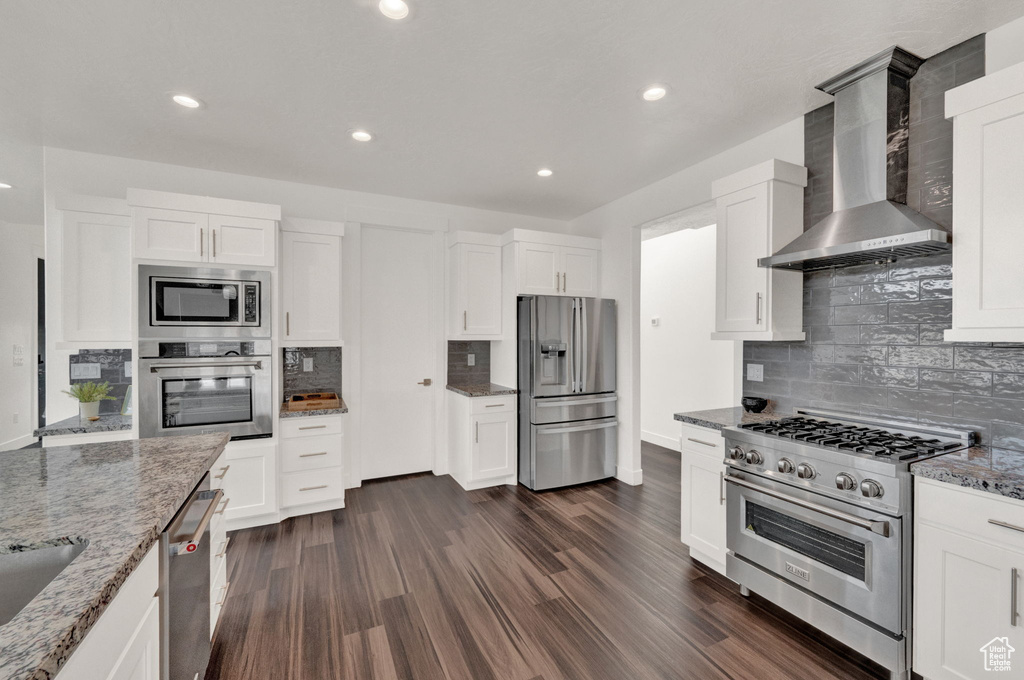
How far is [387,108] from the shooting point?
2553 mm

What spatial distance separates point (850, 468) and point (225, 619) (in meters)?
2.96

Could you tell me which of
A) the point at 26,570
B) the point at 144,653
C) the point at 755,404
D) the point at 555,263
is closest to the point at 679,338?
the point at 555,263

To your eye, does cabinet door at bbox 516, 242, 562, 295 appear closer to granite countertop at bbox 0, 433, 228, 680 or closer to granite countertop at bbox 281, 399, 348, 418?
granite countertop at bbox 281, 399, 348, 418

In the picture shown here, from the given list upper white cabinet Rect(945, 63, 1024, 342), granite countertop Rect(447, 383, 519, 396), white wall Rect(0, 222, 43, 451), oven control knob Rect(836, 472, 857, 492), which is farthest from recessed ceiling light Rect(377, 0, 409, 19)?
white wall Rect(0, 222, 43, 451)

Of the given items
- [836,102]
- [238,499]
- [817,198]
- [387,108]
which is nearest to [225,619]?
[238,499]

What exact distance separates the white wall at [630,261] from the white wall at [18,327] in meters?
6.33

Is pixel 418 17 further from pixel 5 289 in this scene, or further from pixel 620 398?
pixel 5 289

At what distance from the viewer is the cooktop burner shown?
1873 millimetres

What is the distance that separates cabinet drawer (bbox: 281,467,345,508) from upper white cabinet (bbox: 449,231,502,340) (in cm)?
158

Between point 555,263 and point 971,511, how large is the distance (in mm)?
3209

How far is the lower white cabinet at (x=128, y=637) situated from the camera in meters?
0.76

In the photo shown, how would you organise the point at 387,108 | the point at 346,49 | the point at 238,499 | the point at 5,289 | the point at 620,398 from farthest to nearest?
the point at 5,289
the point at 620,398
the point at 238,499
the point at 387,108
the point at 346,49

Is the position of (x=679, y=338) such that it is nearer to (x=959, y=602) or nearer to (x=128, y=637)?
(x=959, y=602)

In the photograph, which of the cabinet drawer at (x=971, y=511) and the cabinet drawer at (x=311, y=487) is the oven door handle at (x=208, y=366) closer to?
the cabinet drawer at (x=311, y=487)
